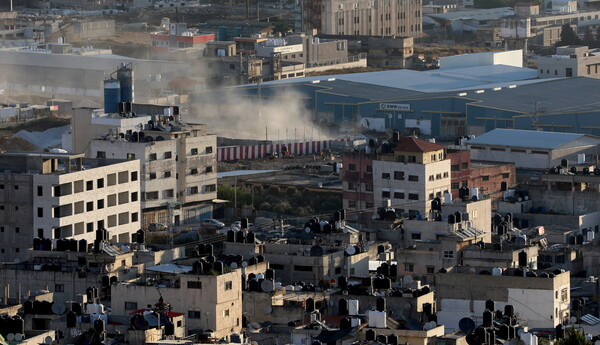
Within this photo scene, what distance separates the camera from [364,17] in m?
109

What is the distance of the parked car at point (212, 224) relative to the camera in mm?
50625

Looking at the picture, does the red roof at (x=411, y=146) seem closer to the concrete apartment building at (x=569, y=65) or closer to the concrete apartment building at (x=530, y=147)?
the concrete apartment building at (x=530, y=147)

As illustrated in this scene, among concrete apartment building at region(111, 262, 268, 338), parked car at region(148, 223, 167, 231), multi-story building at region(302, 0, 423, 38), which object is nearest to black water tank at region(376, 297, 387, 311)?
concrete apartment building at region(111, 262, 268, 338)

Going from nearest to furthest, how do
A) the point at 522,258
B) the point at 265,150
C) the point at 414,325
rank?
the point at 414,325 → the point at 522,258 → the point at 265,150

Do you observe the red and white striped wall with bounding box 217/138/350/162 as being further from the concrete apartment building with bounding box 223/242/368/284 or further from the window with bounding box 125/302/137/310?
the window with bounding box 125/302/137/310

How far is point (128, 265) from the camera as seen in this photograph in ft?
131

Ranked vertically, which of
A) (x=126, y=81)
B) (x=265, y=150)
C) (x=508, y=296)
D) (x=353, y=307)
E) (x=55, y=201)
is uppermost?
(x=126, y=81)

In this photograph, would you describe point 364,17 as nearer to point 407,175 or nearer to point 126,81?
point 126,81

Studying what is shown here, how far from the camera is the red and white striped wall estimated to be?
221 feet

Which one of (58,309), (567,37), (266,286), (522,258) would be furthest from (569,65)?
(58,309)

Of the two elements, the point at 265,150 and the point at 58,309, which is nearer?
the point at 58,309

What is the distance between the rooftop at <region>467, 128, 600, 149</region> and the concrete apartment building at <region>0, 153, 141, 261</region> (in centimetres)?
1690

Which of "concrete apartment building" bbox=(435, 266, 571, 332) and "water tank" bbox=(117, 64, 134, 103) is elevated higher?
"water tank" bbox=(117, 64, 134, 103)

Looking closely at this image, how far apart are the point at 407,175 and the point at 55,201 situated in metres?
10.7
